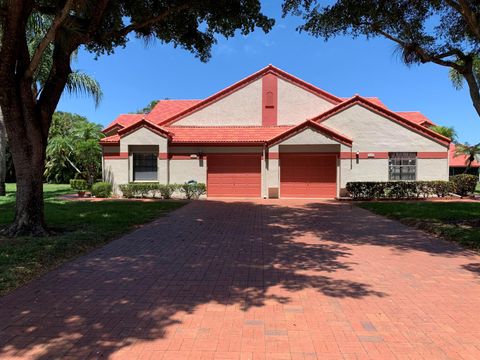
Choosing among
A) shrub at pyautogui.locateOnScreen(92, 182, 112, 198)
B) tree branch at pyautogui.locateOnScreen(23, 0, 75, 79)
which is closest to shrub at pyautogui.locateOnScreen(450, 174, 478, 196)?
shrub at pyautogui.locateOnScreen(92, 182, 112, 198)

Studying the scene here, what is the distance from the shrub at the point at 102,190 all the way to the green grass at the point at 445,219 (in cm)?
1314

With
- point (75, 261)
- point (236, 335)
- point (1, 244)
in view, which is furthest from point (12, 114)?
point (236, 335)

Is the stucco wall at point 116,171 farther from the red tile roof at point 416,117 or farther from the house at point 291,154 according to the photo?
the red tile roof at point 416,117

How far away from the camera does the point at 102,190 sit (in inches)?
815

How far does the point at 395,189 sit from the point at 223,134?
971 centimetres

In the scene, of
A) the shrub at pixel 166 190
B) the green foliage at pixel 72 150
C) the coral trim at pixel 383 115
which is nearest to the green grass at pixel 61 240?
the shrub at pixel 166 190

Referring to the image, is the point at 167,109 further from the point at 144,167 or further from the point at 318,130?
the point at 318,130

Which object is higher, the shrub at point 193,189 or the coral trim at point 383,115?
the coral trim at point 383,115

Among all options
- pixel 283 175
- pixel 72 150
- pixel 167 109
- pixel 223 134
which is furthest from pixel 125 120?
pixel 283 175

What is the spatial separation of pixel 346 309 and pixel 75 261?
4961 mm

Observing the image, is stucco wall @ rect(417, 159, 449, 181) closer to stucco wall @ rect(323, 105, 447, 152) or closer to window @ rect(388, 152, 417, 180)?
window @ rect(388, 152, 417, 180)

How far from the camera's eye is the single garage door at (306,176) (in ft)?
69.5

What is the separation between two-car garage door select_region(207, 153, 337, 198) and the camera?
2122 centimetres

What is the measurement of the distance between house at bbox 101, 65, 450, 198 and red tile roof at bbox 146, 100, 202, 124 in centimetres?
383
